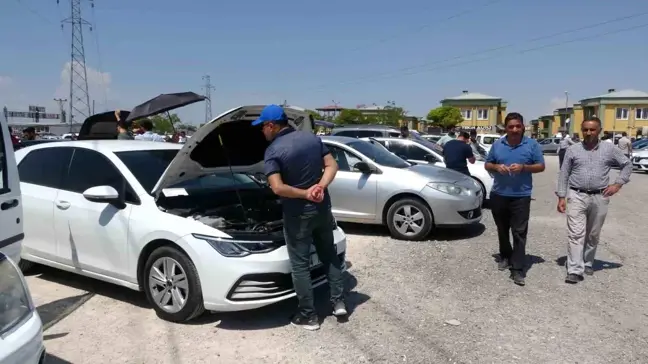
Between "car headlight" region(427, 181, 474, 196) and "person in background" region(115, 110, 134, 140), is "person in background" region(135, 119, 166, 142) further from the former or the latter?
"car headlight" region(427, 181, 474, 196)

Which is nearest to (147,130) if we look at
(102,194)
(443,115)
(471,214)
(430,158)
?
(430,158)

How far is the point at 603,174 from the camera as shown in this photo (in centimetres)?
555

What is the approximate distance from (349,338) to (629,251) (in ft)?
16.2

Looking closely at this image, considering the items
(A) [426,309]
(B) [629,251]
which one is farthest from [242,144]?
(B) [629,251]

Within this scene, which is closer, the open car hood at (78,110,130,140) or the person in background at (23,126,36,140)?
the open car hood at (78,110,130,140)

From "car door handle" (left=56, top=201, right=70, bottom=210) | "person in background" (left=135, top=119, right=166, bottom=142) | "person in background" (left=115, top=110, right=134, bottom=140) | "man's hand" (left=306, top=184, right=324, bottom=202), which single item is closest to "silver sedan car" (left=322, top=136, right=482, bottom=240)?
"man's hand" (left=306, top=184, right=324, bottom=202)

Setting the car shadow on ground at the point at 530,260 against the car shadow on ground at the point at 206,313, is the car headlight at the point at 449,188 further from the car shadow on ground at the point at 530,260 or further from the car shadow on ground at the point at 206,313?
the car shadow on ground at the point at 206,313

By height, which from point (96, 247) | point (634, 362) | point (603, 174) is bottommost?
point (634, 362)

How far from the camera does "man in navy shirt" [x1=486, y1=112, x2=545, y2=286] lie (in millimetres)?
5555

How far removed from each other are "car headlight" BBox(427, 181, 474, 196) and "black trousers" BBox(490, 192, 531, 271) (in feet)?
4.97

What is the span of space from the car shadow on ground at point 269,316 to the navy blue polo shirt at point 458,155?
4604 mm

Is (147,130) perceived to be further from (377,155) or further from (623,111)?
(623,111)

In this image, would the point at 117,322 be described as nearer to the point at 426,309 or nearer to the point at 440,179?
the point at 426,309

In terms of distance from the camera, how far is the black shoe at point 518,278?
546 centimetres
